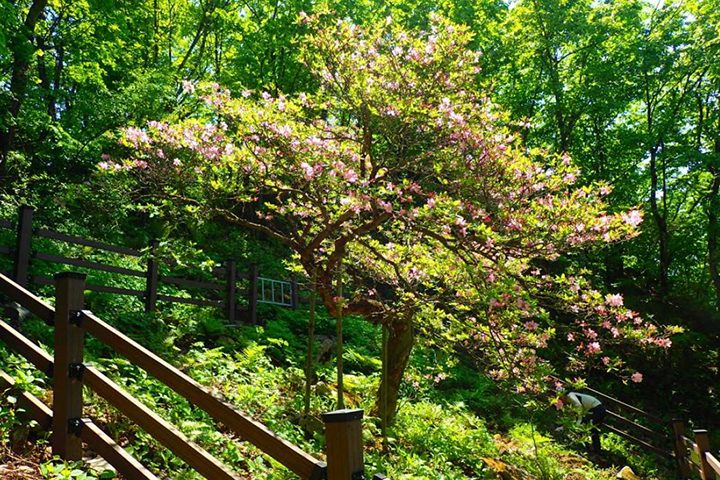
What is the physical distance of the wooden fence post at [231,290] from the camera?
11.6m

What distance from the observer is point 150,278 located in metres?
9.56

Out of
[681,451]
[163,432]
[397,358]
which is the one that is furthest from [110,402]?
[681,451]

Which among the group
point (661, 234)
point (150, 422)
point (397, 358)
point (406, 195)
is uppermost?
point (661, 234)

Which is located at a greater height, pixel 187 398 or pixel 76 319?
pixel 76 319

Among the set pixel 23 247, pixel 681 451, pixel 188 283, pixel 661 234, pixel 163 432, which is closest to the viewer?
pixel 163 432

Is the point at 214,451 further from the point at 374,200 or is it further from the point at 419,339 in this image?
the point at 419,339

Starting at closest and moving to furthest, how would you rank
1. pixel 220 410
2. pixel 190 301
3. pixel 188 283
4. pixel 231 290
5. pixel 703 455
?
pixel 220 410 < pixel 703 455 < pixel 190 301 < pixel 188 283 < pixel 231 290

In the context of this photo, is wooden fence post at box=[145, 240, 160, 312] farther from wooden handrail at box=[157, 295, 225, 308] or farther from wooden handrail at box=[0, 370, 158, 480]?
wooden handrail at box=[0, 370, 158, 480]

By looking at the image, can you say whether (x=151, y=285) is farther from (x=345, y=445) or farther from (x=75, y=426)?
(x=345, y=445)

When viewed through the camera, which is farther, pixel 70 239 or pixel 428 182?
pixel 70 239

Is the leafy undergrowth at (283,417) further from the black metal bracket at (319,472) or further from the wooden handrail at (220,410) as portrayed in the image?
the black metal bracket at (319,472)

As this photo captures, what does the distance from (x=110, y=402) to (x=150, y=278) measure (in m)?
6.75

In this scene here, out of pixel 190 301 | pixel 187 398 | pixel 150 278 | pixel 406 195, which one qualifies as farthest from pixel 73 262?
pixel 187 398

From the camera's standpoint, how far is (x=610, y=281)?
1931 cm
